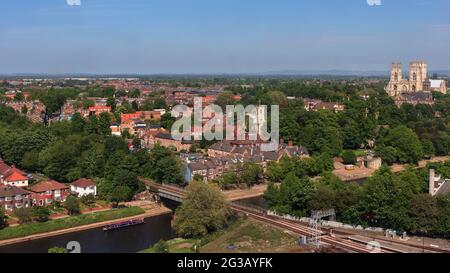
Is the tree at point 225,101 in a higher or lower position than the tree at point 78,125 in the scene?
higher

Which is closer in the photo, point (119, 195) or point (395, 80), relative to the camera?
point (119, 195)

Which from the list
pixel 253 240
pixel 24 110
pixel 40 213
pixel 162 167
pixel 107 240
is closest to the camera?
pixel 253 240

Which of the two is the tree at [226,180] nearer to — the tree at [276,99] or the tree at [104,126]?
the tree at [104,126]

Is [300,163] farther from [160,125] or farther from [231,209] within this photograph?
[160,125]

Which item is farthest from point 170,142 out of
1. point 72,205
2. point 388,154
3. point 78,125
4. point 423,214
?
point 423,214

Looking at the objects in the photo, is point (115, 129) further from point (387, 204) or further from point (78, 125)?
point (387, 204)

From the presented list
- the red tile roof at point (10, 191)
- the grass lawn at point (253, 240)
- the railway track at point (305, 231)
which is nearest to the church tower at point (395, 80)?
the railway track at point (305, 231)
